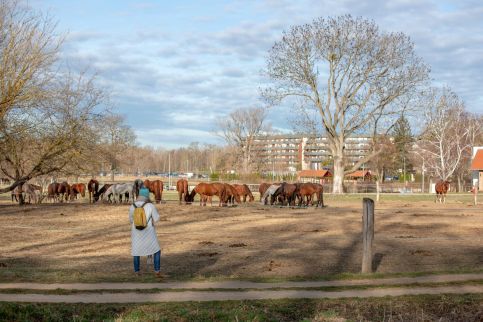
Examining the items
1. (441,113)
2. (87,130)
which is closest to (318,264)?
(87,130)

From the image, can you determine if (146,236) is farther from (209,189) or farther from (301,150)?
(301,150)

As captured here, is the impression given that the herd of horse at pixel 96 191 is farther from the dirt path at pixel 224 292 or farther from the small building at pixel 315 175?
the small building at pixel 315 175

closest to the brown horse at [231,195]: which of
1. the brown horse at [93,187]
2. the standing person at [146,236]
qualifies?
the brown horse at [93,187]

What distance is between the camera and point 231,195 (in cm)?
4128

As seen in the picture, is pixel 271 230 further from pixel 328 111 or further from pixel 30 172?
pixel 328 111

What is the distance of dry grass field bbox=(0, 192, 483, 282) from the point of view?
1466cm

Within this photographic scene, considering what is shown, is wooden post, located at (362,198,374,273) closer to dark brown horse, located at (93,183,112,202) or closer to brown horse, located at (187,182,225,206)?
brown horse, located at (187,182,225,206)

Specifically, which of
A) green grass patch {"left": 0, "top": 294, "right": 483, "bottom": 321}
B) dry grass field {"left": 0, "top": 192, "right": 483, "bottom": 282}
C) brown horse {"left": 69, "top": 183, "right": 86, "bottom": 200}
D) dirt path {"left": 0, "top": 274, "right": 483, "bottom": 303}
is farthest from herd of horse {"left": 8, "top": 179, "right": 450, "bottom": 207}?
green grass patch {"left": 0, "top": 294, "right": 483, "bottom": 321}

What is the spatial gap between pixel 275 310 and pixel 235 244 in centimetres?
992

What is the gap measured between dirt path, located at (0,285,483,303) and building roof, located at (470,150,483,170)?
219 feet

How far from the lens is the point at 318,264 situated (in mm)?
15711

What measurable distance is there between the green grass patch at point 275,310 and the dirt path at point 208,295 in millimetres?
313

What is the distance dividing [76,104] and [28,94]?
5.67 meters

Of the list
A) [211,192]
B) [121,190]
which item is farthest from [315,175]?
[211,192]
